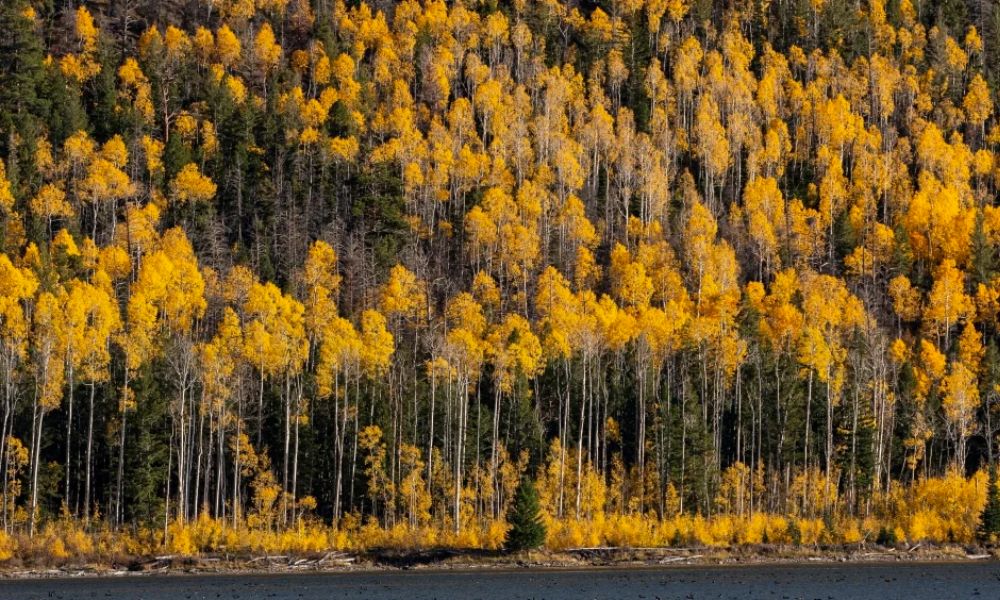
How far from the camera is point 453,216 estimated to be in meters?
122

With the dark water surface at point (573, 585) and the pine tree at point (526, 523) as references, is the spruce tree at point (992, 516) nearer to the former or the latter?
the dark water surface at point (573, 585)

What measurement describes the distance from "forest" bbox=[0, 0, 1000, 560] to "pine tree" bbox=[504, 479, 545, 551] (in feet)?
14.0

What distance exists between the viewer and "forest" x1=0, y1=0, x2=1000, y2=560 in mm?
75375

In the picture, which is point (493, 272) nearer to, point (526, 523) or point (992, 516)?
point (526, 523)

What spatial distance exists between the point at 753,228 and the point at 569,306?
28.8 m

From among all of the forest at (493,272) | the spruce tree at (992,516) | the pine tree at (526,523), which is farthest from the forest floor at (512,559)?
the forest at (493,272)

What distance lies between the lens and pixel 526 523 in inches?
2315

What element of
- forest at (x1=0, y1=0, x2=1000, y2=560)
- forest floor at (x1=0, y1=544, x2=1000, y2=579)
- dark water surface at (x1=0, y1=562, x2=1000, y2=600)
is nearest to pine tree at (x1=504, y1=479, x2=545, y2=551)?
forest floor at (x1=0, y1=544, x2=1000, y2=579)

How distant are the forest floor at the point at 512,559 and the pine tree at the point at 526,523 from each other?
49.3 inches

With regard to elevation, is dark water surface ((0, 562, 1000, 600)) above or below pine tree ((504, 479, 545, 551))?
below

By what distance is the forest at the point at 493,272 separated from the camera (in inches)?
2968

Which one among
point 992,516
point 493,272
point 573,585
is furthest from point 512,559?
point 493,272

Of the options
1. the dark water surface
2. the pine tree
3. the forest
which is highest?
the forest

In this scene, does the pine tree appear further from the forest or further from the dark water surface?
the forest
